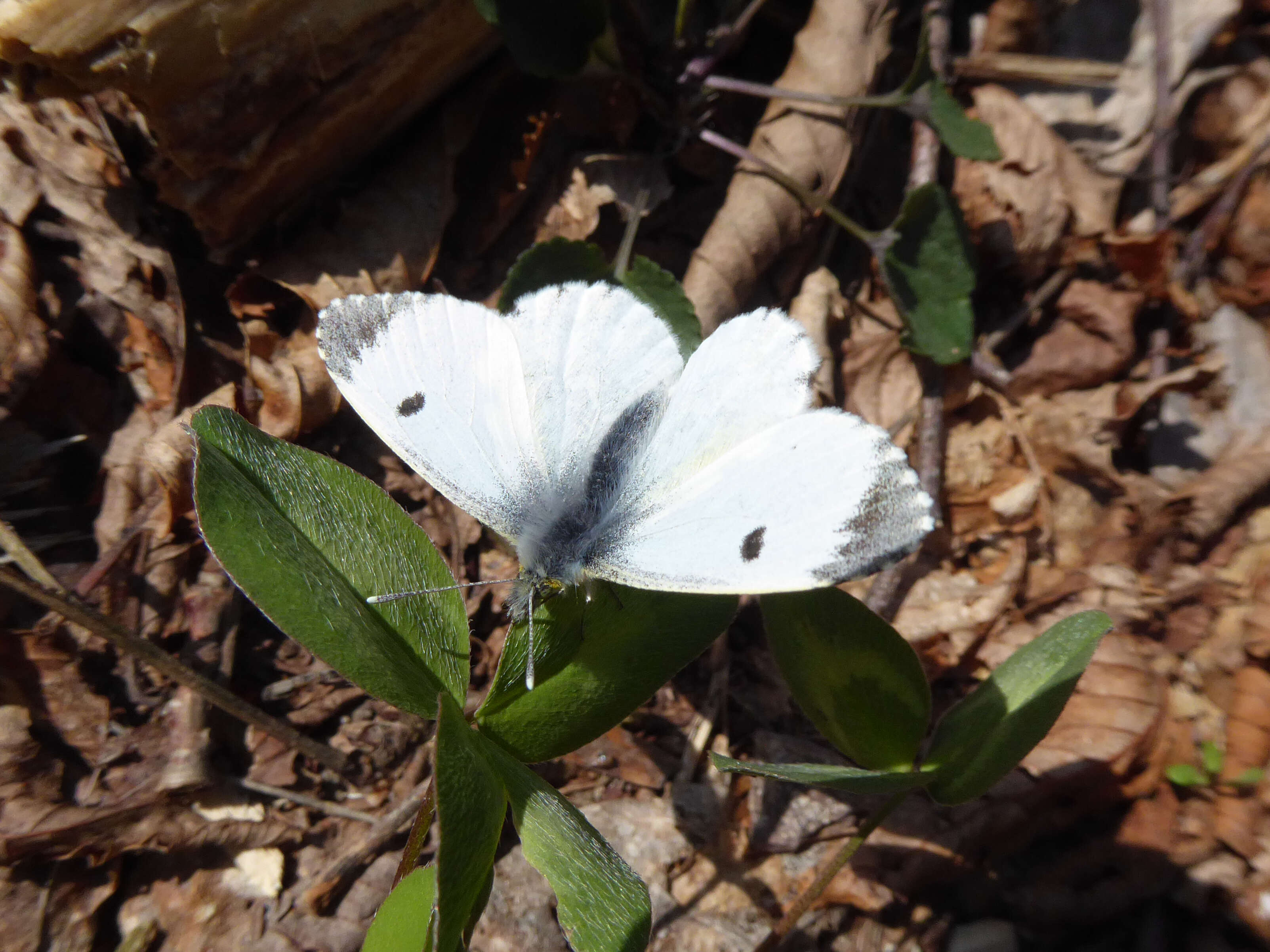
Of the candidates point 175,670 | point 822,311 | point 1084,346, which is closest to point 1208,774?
point 1084,346

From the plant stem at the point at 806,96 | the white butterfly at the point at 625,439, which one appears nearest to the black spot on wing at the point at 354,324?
the white butterfly at the point at 625,439

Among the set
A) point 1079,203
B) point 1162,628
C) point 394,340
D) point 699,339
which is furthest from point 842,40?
point 1162,628

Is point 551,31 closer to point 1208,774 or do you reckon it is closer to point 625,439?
point 625,439

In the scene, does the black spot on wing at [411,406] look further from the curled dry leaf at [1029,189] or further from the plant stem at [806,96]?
the curled dry leaf at [1029,189]

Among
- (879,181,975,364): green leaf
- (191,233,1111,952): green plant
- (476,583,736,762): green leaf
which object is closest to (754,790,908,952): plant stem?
(191,233,1111,952): green plant

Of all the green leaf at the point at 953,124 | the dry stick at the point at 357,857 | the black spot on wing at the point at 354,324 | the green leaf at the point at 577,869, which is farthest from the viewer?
the green leaf at the point at 953,124

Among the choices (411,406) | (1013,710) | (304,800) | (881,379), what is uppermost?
(411,406)

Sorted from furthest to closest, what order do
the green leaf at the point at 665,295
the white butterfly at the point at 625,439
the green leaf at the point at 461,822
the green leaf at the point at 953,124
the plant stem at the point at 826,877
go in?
1. the green leaf at the point at 953,124
2. the green leaf at the point at 665,295
3. the plant stem at the point at 826,877
4. the white butterfly at the point at 625,439
5. the green leaf at the point at 461,822
